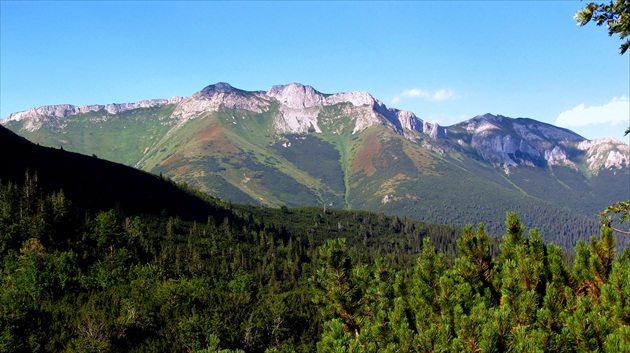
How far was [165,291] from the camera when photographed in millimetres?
122250

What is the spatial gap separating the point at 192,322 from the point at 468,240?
8365cm

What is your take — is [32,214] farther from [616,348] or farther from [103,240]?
[616,348]

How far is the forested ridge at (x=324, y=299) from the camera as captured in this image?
19266 mm

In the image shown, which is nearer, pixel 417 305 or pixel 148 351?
pixel 417 305

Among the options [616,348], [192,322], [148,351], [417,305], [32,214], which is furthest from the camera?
[32,214]

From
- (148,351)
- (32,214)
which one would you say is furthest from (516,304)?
(32,214)

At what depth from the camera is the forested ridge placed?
758 inches

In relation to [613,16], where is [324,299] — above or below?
below

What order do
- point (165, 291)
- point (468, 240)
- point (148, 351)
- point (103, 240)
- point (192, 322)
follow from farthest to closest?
point (103, 240)
point (165, 291)
point (192, 322)
point (148, 351)
point (468, 240)

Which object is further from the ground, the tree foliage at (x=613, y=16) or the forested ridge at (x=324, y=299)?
the tree foliage at (x=613, y=16)

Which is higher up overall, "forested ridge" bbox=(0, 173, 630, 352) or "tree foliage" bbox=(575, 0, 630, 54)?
"tree foliage" bbox=(575, 0, 630, 54)

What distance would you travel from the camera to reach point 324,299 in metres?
34.3

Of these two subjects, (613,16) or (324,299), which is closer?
(613,16)

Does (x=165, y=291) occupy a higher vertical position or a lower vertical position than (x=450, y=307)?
lower
